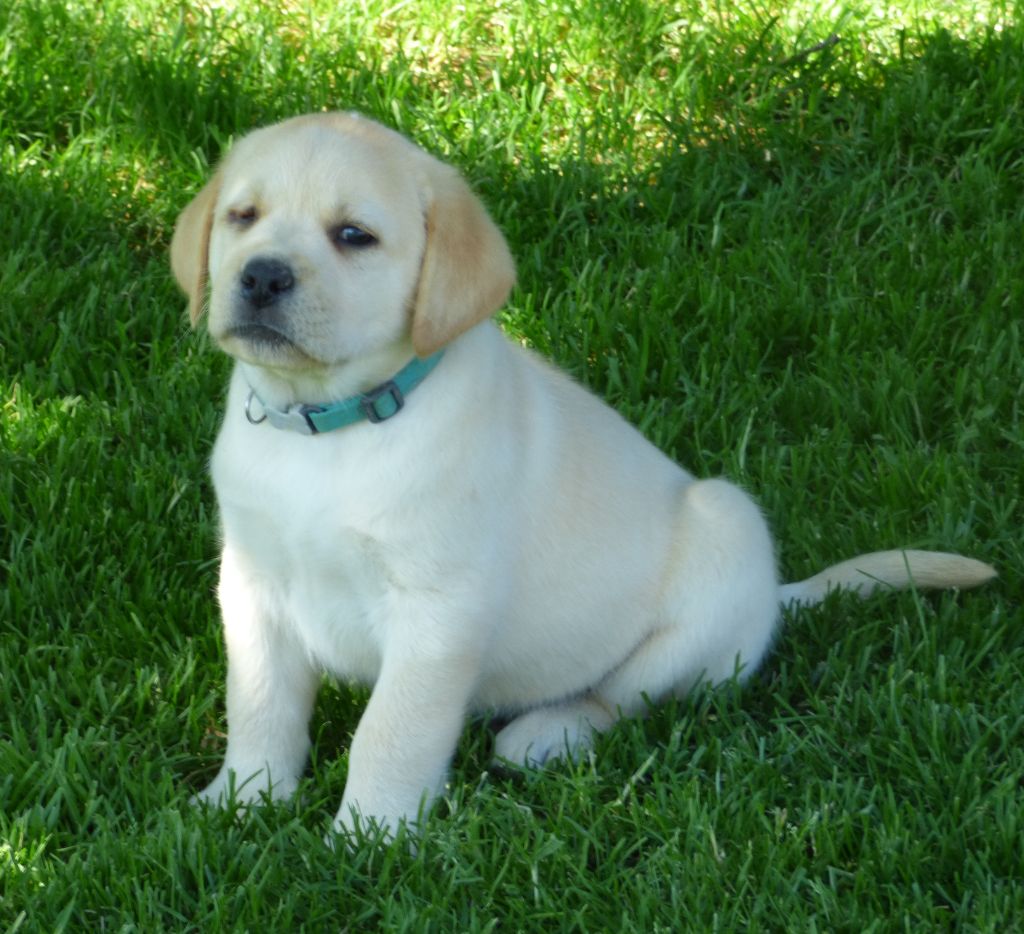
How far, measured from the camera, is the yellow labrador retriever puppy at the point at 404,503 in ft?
9.80

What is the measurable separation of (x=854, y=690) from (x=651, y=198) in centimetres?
206

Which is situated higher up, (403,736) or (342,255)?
(342,255)

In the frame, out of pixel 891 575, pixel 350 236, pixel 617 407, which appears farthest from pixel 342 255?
pixel 617 407

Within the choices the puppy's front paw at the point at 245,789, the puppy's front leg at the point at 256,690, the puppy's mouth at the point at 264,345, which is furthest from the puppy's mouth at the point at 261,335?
the puppy's front paw at the point at 245,789

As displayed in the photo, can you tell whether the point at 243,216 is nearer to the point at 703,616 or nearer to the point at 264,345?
the point at 264,345

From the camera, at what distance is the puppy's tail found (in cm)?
365

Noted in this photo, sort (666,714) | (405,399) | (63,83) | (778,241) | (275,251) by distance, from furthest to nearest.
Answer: (63,83)
(778,241)
(666,714)
(405,399)
(275,251)

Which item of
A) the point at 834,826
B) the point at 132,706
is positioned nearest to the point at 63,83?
the point at 132,706

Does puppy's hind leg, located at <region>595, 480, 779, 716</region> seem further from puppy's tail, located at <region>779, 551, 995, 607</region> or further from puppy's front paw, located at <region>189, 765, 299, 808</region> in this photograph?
puppy's front paw, located at <region>189, 765, 299, 808</region>

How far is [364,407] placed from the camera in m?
3.08

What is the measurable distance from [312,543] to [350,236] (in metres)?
0.55

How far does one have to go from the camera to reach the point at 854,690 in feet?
11.4

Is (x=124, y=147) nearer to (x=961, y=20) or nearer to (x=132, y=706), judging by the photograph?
(x=132, y=706)

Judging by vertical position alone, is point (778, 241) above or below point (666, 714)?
above
